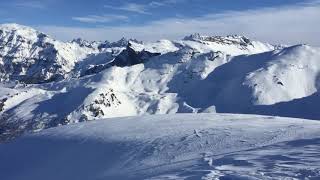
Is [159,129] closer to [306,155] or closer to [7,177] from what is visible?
[7,177]

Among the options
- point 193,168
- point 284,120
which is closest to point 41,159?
point 193,168

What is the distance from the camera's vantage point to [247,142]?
32344 millimetres

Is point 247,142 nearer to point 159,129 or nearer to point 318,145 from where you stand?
point 318,145

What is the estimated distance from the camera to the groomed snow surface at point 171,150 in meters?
27.1

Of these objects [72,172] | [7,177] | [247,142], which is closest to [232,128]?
[247,142]

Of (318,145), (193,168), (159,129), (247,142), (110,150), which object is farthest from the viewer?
(159,129)

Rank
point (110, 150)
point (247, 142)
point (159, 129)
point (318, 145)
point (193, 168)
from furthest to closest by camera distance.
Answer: point (159, 129)
point (110, 150)
point (247, 142)
point (318, 145)
point (193, 168)

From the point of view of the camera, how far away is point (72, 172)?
32.7 metres

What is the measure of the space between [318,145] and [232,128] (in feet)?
24.4

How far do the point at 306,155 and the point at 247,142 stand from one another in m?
4.82

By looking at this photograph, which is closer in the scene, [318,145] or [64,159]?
[318,145]

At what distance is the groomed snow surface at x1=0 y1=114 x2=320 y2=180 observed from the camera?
27100 millimetres

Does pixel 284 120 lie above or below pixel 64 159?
above

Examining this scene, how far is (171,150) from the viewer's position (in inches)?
1292
